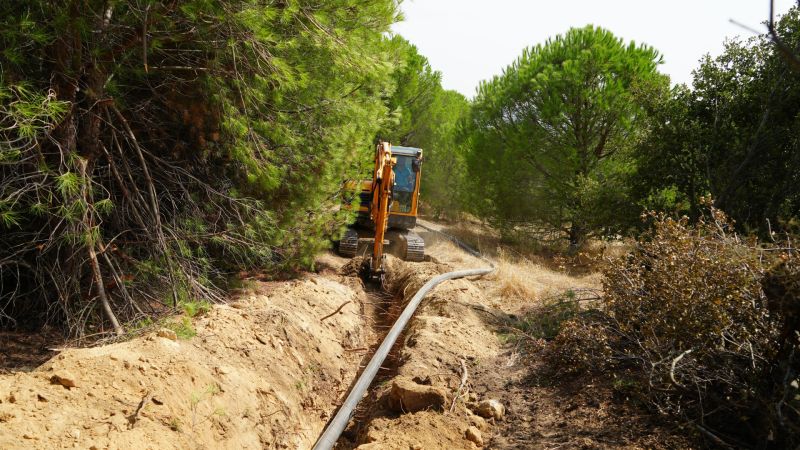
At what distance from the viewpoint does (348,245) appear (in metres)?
14.3

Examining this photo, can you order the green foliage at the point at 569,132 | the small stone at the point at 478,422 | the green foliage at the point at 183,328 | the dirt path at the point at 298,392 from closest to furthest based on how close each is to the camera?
the dirt path at the point at 298,392 < the small stone at the point at 478,422 < the green foliage at the point at 183,328 < the green foliage at the point at 569,132

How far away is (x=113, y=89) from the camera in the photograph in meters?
6.36

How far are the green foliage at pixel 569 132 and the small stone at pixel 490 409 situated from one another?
34.6 ft

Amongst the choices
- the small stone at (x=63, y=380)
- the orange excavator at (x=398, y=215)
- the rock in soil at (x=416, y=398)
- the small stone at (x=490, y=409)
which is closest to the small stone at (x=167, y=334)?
the small stone at (x=63, y=380)

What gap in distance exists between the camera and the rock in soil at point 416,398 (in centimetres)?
526

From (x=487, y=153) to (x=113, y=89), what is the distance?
16.8 metres

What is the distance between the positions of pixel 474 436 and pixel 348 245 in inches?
379

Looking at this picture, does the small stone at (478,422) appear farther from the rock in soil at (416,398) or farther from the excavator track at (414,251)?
the excavator track at (414,251)

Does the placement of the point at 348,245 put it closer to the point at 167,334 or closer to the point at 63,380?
the point at 167,334

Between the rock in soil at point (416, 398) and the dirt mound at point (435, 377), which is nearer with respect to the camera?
the dirt mound at point (435, 377)

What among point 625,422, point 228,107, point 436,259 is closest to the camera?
point 625,422

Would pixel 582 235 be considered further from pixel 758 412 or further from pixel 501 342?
pixel 758 412

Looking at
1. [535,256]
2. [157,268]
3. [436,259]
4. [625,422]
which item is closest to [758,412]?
[625,422]

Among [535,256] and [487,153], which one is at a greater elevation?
[487,153]
